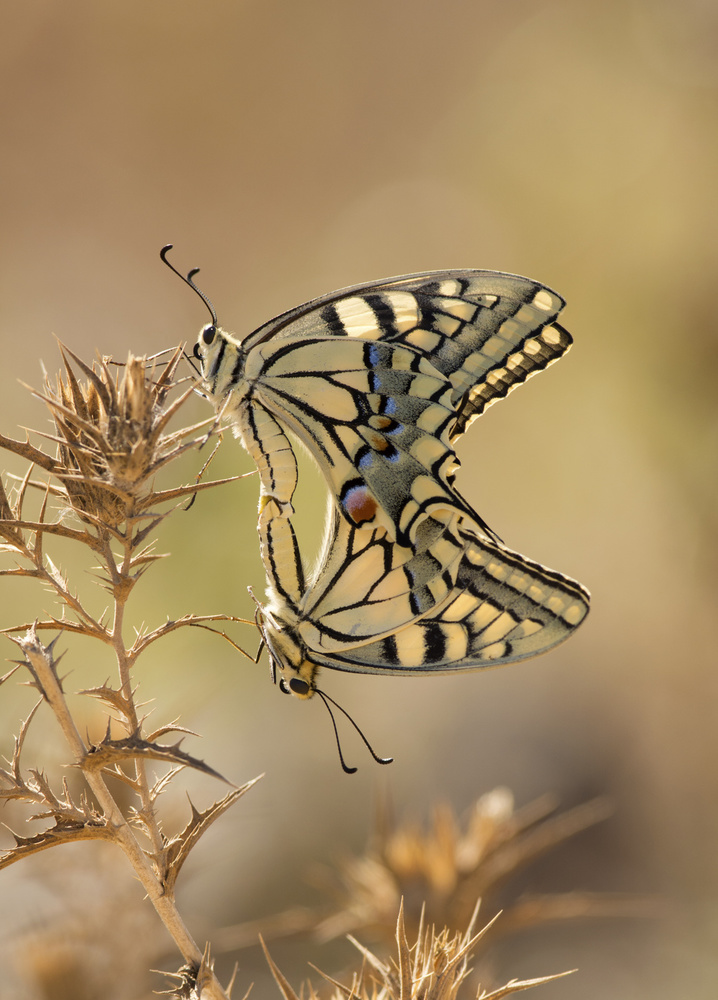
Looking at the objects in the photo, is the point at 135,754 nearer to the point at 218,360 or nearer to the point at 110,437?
the point at 110,437

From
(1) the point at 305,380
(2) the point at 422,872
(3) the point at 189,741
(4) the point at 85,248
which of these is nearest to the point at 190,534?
(3) the point at 189,741

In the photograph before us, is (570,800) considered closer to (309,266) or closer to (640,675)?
(640,675)

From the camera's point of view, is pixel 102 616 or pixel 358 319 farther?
pixel 358 319

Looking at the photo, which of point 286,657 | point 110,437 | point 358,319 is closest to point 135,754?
point 110,437

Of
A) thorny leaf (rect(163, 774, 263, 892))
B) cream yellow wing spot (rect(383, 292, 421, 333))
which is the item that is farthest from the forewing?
thorny leaf (rect(163, 774, 263, 892))

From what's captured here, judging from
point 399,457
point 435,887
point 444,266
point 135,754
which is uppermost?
point 444,266

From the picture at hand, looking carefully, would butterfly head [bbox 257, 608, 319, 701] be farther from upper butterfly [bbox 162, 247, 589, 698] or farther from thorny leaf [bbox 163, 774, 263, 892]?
thorny leaf [bbox 163, 774, 263, 892]
